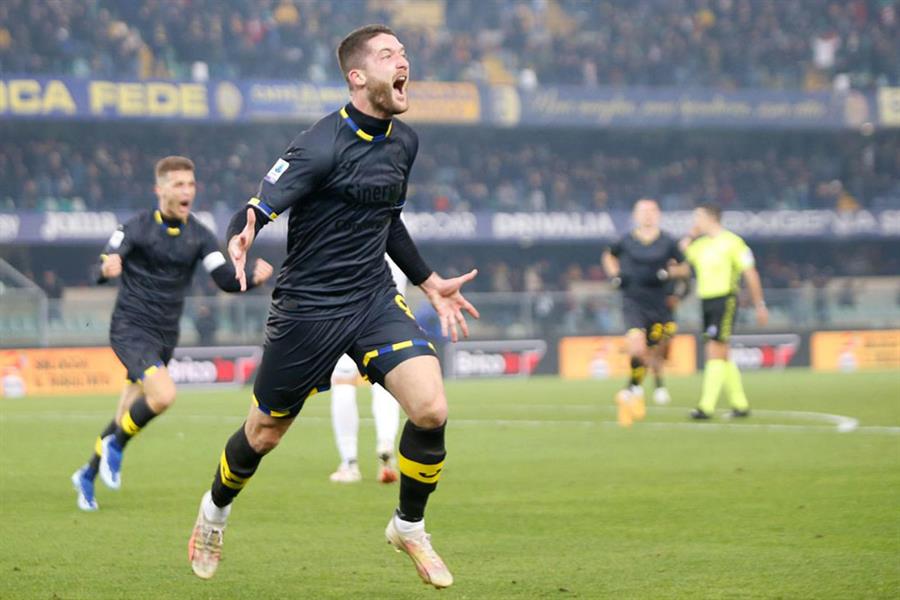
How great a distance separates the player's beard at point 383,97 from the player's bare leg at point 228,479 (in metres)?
1.54

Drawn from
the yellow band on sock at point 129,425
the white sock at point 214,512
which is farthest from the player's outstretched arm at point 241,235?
the yellow band on sock at point 129,425

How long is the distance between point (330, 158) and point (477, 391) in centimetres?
1848

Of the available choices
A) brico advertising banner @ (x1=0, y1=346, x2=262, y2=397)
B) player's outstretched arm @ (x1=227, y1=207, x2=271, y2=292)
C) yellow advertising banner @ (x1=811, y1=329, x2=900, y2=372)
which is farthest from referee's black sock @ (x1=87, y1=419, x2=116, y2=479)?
yellow advertising banner @ (x1=811, y1=329, x2=900, y2=372)

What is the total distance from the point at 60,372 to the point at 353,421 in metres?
17.1

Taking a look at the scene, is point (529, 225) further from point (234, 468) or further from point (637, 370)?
point (234, 468)

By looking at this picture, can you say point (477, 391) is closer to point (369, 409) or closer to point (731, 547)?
point (369, 409)

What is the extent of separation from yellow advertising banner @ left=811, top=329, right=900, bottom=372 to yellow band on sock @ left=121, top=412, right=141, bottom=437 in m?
24.7

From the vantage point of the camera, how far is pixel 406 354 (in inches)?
266

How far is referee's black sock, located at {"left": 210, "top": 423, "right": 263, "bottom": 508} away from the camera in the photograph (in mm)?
7047

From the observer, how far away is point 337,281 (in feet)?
22.5

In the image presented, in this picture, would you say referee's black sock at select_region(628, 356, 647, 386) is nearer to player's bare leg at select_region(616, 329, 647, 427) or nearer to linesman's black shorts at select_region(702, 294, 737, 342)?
player's bare leg at select_region(616, 329, 647, 427)

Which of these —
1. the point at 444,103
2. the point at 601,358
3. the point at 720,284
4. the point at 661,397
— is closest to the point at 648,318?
the point at 720,284

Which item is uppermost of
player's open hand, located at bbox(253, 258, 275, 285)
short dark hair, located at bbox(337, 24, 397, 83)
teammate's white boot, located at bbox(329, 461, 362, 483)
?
short dark hair, located at bbox(337, 24, 397, 83)

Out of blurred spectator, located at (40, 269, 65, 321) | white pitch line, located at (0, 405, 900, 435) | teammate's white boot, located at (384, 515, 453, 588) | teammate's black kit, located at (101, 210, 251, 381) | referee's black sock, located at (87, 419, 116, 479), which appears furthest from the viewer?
blurred spectator, located at (40, 269, 65, 321)
